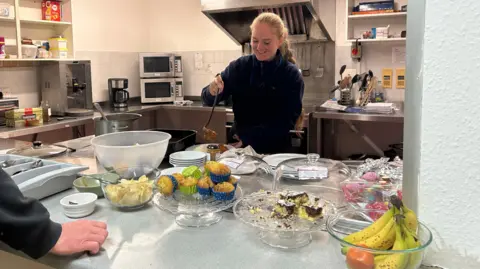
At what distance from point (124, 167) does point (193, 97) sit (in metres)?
3.50

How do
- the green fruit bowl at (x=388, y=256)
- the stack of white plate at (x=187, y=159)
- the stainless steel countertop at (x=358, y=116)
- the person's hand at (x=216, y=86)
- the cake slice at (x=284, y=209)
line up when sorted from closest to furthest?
the green fruit bowl at (x=388, y=256), the cake slice at (x=284, y=209), the stack of white plate at (x=187, y=159), the person's hand at (x=216, y=86), the stainless steel countertop at (x=358, y=116)

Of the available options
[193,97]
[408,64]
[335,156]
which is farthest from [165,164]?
[193,97]

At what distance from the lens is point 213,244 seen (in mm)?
993

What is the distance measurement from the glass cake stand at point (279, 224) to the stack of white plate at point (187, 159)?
512 millimetres

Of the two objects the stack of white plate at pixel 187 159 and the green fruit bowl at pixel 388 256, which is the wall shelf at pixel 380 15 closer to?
the stack of white plate at pixel 187 159

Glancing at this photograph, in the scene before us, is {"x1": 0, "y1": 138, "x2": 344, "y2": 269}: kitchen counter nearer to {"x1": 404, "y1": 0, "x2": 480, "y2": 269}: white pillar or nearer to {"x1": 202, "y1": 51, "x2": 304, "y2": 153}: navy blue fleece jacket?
{"x1": 404, "y1": 0, "x2": 480, "y2": 269}: white pillar

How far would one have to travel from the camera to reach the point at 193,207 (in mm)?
1111

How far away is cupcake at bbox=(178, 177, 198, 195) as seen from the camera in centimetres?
115

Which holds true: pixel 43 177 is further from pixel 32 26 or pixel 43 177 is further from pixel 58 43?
pixel 32 26

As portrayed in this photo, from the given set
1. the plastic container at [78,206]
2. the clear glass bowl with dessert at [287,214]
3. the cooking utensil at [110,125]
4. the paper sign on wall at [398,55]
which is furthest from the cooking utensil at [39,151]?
the paper sign on wall at [398,55]

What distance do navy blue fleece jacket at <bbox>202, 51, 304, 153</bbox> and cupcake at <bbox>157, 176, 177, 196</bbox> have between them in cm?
139

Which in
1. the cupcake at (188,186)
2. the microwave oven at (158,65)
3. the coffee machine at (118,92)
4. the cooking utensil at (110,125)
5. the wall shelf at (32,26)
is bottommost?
the cupcake at (188,186)

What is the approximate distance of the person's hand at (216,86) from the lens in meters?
2.35

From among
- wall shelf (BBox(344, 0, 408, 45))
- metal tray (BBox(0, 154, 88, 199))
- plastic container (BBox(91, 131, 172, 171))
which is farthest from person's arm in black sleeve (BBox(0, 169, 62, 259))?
wall shelf (BBox(344, 0, 408, 45))
